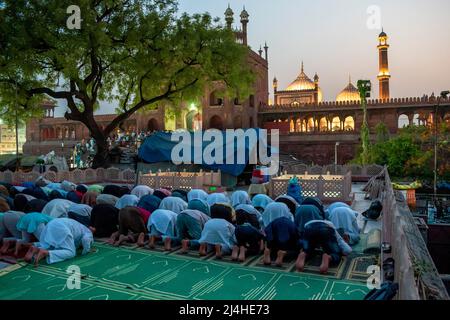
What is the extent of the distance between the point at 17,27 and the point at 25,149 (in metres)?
28.1

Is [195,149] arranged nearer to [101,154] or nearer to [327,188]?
[101,154]

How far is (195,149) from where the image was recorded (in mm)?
19094

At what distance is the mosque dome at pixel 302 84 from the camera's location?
49.5 meters

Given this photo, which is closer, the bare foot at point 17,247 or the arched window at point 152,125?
the bare foot at point 17,247

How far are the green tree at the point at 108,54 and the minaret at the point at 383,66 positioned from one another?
74.4 ft

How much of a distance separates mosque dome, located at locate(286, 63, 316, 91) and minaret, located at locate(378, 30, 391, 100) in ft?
34.8

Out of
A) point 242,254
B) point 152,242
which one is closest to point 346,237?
point 242,254

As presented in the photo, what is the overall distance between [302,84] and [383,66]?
12290 mm

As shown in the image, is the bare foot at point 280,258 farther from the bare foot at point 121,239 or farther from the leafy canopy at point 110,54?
the leafy canopy at point 110,54

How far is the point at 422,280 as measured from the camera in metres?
4.77

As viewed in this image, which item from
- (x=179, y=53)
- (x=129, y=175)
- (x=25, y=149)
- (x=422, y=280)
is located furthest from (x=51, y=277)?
(x=25, y=149)

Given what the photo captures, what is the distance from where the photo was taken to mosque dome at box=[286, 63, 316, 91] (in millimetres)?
49531

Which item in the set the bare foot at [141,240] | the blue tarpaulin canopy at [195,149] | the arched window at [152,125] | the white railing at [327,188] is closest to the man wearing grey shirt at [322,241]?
the bare foot at [141,240]

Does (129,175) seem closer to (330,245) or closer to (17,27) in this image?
(17,27)
